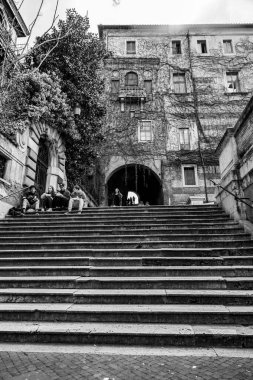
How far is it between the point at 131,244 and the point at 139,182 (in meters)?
16.5

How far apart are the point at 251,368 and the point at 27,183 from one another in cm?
1089

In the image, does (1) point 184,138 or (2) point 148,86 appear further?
(2) point 148,86

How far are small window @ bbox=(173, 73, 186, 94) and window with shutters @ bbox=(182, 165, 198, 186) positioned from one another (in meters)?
6.68

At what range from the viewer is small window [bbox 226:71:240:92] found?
22625 millimetres

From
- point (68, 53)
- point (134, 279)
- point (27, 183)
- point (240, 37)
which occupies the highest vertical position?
Result: point (240, 37)

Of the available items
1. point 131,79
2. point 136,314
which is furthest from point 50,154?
point 136,314

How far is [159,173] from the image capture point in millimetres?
20672

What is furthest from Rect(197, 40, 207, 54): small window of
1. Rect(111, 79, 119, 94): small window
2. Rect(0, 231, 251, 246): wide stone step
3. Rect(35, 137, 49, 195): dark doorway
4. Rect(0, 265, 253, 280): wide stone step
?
Rect(0, 265, 253, 280): wide stone step

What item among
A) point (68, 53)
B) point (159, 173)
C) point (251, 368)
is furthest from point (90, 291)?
point (159, 173)

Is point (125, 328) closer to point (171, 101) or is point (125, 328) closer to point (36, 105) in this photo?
point (36, 105)

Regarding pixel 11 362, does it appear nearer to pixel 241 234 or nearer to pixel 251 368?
pixel 251 368

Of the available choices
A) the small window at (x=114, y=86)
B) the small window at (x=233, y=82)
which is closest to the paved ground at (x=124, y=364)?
the small window at (x=114, y=86)

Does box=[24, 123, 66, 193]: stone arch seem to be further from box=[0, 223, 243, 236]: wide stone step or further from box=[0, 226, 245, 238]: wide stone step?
box=[0, 226, 245, 238]: wide stone step

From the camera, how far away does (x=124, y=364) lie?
311 cm
